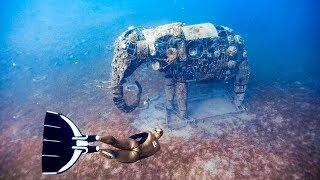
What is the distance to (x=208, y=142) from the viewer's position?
8.95 metres

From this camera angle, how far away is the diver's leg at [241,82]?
1021cm

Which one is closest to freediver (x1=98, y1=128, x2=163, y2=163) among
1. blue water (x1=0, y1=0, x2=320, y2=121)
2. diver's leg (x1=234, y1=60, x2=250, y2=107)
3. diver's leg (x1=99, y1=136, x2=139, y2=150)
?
diver's leg (x1=99, y1=136, x2=139, y2=150)

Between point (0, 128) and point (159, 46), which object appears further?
point (0, 128)

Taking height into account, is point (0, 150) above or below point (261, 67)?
below

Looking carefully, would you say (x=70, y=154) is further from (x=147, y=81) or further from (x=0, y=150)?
(x=147, y=81)

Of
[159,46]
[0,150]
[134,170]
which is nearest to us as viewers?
[134,170]

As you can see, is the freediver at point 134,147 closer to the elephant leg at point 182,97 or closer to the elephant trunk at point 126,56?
the elephant trunk at point 126,56

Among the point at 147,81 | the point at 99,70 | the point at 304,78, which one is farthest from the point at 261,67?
the point at 99,70

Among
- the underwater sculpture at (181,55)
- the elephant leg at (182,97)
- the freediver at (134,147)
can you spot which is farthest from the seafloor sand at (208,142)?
the freediver at (134,147)

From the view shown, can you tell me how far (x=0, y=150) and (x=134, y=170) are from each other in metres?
5.32

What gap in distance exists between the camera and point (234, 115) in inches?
399

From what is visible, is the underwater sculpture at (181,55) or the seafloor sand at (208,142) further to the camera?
the underwater sculpture at (181,55)

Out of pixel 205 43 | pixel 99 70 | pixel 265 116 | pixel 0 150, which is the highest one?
pixel 205 43

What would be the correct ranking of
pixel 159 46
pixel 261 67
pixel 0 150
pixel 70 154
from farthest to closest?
1. pixel 261 67
2. pixel 0 150
3. pixel 159 46
4. pixel 70 154
